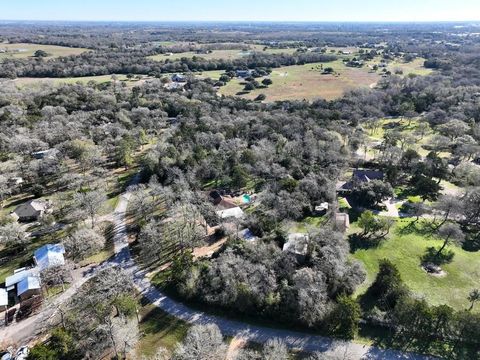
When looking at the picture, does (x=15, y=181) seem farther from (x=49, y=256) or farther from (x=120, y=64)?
(x=120, y=64)

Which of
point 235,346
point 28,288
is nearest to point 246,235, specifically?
point 235,346

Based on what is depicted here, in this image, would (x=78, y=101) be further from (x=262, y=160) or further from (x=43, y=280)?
(x=43, y=280)

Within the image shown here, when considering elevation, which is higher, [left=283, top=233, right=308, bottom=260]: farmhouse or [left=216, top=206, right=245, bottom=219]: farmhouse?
[left=283, top=233, right=308, bottom=260]: farmhouse

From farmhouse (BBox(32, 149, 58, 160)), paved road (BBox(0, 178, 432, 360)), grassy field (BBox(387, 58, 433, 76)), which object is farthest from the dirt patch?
grassy field (BBox(387, 58, 433, 76))

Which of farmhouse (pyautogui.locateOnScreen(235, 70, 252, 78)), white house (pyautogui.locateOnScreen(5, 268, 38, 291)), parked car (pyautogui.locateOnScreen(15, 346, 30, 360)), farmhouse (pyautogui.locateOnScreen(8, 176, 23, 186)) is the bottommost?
parked car (pyautogui.locateOnScreen(15, 346, 30, 360))

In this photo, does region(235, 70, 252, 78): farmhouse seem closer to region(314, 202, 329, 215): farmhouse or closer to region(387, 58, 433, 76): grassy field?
region(387, 58, 433, 76): grassy field

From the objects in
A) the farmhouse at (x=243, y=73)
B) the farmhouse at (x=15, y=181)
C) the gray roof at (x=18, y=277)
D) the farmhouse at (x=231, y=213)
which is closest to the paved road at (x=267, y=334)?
the gray roof at (x=18, y=277)
